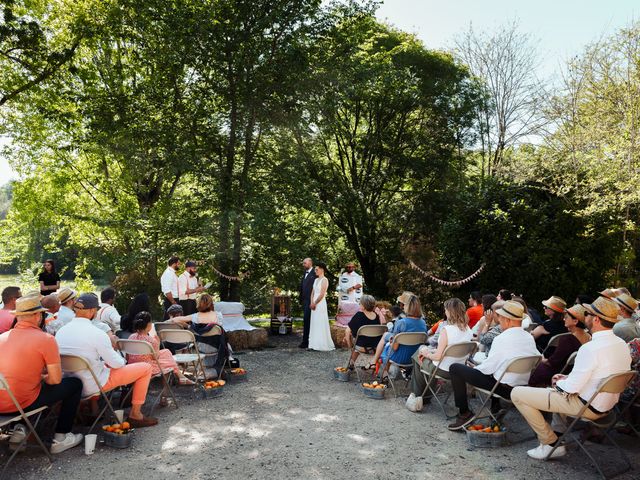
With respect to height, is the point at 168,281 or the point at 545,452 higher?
the point at 168,281

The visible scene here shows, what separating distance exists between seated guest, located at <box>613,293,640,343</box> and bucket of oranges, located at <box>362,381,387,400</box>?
3032 mm

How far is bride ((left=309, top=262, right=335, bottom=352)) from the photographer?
35.4 feet

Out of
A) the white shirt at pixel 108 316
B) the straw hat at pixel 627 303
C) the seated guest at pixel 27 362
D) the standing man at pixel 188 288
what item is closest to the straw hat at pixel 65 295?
the white shirt at pixel 108 316

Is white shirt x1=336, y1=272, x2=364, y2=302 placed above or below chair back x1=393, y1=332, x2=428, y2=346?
above

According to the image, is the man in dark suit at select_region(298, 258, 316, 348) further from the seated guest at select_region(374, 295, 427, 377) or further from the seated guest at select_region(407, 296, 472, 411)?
the seated guest at select_region(407, 296, 472, 411)

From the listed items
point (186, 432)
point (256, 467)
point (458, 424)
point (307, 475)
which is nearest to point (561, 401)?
point (458, 424)

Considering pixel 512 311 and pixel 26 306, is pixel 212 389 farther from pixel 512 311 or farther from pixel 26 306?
pixel 512 311

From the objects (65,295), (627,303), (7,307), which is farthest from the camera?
(7,307)

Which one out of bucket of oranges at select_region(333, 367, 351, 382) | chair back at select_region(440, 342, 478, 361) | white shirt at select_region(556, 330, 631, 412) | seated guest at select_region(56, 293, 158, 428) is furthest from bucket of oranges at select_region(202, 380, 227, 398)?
white shirt at select_region(556, 330, 631, 412)

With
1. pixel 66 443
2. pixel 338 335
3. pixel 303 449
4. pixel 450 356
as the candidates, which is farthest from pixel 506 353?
pixel 338 335

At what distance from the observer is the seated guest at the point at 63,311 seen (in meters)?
6.65

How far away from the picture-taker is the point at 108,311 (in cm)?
759

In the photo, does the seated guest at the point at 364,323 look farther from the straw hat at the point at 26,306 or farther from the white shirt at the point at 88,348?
the straw hat at the point at 26,306

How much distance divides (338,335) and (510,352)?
240 inches
